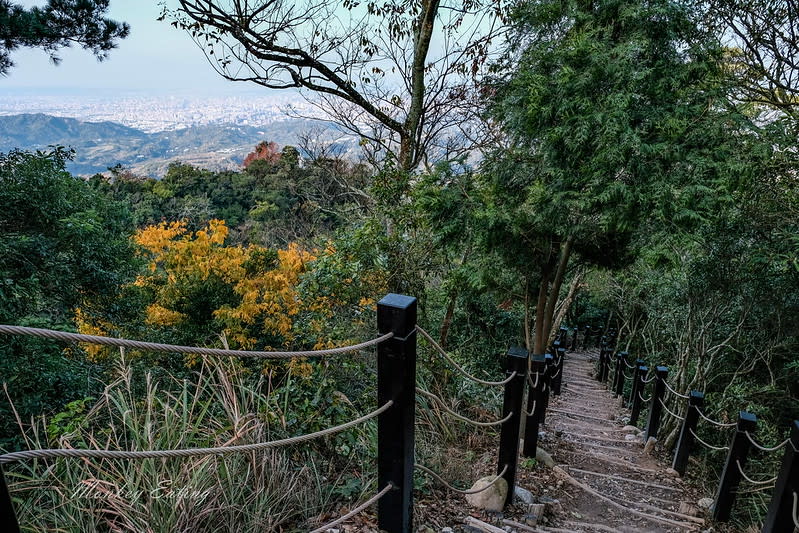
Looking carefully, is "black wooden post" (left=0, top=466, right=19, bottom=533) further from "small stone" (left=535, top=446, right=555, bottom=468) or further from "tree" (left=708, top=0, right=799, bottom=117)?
"tree" (left=708, top=0, right=799, bottom=117)

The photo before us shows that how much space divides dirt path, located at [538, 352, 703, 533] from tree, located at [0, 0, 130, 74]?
7.34m

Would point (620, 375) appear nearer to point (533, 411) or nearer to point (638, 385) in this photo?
point (638, 385)

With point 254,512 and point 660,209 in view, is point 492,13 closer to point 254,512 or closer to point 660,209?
point 660,209

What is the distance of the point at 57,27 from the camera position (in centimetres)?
559

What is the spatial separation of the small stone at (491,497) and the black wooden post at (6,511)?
2408 millimetres

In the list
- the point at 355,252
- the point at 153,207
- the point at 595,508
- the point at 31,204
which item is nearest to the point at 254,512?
the point at 595,508

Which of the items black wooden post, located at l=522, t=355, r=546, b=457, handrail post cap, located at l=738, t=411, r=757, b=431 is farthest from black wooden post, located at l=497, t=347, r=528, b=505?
handrail post cap, located at l=738, t=411, r=757, b=431

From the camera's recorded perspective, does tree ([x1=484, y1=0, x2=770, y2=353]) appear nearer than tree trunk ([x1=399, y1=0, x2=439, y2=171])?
Yes

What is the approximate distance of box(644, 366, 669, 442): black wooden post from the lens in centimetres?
498

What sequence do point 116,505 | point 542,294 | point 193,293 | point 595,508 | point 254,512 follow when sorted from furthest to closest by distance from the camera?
point 193,293, point 542,294, point 595,508, point 254,512, point 116,505

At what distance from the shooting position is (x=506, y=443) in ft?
9.21

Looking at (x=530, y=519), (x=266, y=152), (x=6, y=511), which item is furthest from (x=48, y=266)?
(x=266, y=152)

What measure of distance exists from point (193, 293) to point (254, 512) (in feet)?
23.9

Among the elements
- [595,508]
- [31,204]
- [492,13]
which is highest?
[492,13]
